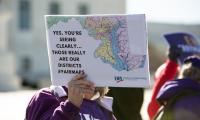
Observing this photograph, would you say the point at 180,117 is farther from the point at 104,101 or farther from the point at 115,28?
the point at 115,28

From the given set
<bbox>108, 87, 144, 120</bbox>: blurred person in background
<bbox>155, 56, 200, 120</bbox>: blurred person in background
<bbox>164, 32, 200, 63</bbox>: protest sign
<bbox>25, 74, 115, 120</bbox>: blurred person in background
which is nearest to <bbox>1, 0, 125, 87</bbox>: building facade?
<bbox>164, 32, 200, 63</bbox>: protest sign

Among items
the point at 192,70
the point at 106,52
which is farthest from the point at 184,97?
the point at 106,52

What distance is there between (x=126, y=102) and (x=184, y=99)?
2.33 ft

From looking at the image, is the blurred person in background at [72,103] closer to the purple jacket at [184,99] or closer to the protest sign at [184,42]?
the purple jacket at [184,99]

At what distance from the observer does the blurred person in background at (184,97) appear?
19.4 feet

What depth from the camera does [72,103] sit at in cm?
462

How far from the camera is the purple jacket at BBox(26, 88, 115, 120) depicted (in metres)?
4.66

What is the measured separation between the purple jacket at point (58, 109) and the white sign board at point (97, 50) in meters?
0.12

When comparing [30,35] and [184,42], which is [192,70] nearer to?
[184,42]

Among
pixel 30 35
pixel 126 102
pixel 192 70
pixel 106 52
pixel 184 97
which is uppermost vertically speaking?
pixel 106 52

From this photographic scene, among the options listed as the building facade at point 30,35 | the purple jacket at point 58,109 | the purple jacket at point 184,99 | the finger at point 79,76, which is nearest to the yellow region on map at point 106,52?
the finger at point 79,76

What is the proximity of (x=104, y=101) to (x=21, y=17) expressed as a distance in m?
55.5

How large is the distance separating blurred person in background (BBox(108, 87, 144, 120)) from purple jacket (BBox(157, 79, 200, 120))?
0.42m

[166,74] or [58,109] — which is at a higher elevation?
[58,109]
